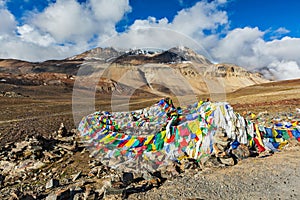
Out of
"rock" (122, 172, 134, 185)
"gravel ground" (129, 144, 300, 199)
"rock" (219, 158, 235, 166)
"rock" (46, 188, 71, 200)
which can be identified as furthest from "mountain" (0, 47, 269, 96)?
"rock" (46, 188, 71, 200)

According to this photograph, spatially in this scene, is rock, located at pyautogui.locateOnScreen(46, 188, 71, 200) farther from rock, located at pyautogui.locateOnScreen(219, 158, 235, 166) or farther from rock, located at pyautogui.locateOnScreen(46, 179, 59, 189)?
rock, located at pyautogui.locateOnScreen(219, 158, 235, 166)

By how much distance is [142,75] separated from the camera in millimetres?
129375

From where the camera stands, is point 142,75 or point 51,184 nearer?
point 51,184

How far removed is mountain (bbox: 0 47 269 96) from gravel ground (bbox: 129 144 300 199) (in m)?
77.7

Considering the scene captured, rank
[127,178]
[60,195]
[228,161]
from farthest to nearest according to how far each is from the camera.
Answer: [228,161], [127,178], [60,195]

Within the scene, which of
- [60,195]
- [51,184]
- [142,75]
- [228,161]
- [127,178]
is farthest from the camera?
[142,75]

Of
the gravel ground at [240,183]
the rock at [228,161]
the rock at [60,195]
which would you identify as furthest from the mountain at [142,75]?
the rock at [60,195]

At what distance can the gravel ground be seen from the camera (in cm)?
611

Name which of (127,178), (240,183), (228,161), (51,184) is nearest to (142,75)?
(51,184)

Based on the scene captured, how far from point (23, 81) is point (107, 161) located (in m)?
79.7

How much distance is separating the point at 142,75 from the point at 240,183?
12382 centimetres

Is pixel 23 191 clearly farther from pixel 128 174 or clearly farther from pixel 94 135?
pixel 94 135

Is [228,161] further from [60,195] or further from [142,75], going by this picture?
[142,75]

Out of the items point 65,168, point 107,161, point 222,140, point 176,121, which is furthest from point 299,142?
point 65,168
